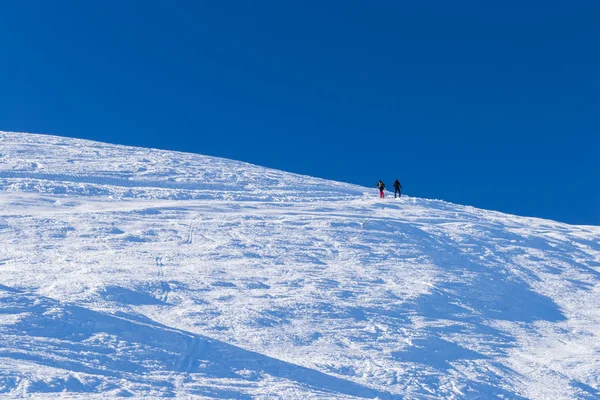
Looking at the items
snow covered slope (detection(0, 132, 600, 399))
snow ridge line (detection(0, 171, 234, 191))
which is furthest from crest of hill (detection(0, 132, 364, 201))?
snow covered slope (detection(0, 132, 600, 399))

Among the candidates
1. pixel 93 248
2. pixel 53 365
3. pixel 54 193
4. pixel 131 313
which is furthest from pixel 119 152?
pixel 53 365


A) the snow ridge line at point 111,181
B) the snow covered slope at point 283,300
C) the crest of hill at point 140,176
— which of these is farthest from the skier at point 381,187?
the snow ridge line at point 111,181

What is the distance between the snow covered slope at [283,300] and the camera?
407 inches

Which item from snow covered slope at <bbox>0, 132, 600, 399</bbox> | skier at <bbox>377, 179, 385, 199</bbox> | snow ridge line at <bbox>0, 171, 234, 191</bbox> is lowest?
snow covered slope at <bbox>0, 132, 600, 399</bbox>

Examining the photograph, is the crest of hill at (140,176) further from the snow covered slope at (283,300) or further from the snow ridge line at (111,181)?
the snow covered slope at (283,300)

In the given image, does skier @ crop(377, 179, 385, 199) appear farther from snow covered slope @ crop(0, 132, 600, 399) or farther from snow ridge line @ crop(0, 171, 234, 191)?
snow ridge line @ crop(0, 171, 234, 191)

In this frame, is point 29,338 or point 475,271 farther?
point 475,271

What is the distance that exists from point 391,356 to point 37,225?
11.6m

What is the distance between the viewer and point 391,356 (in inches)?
455

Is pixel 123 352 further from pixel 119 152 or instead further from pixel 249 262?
pixel 119 152

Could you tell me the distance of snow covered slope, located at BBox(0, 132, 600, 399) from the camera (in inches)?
407

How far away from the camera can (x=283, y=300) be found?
13781 mm

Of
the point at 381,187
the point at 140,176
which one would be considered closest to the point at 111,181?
the point at 140,176

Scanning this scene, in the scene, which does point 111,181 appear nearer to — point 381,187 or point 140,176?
point 140,176
